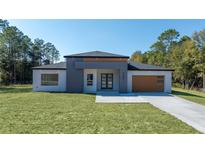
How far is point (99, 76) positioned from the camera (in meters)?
22.3

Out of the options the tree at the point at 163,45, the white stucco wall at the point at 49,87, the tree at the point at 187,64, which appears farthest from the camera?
the tree at the point at 163,45

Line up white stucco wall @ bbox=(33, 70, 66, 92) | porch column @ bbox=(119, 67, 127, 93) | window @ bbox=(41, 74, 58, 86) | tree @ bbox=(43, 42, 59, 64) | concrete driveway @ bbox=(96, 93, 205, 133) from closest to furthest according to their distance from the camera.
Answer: concrete driveway @ bbox=(96, 93, 205, 133) → porch column @ bbox=(119, 67, 127, 93) → white stucco wall @ bbox=(33, 70, 66, 92) → window @ bbox=(41, 74, 58, 86) → tree @ bbox=(43, 42, 59, 64)

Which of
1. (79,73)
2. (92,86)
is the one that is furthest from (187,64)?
(79,73)

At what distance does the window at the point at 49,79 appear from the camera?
69.2 feet

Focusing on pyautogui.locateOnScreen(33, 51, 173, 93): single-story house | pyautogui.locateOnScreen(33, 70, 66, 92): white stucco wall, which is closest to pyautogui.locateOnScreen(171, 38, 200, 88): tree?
pyautogui.locateOnScreen(33, 51, 173, 93): single-story house

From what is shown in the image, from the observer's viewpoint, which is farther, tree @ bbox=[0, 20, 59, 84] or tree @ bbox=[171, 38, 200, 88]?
tree @ bbox=[0, 20, 59, 84]

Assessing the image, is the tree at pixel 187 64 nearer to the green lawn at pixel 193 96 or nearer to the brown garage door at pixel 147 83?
the green lawn at pixel 193 96

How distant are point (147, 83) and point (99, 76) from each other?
563 centimetres

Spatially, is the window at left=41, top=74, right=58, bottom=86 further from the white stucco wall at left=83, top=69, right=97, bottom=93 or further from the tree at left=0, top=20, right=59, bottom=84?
the tree at left=0, top=20, right=59, bottom=84

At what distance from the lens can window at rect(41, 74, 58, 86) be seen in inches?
830

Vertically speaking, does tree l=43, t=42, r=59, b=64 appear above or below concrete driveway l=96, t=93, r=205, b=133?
above

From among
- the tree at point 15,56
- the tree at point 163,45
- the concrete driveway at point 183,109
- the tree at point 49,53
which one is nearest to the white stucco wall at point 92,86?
the concrete driveway at point 183,109

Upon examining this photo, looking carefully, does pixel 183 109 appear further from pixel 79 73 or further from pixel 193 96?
pixel 79 73
